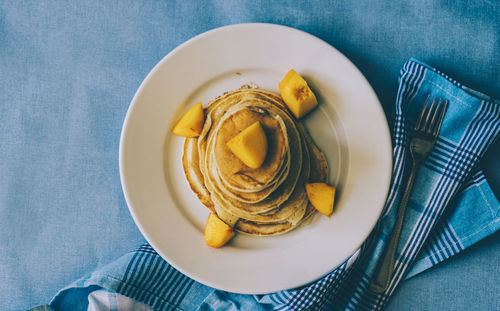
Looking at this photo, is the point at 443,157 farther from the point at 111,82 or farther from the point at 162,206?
the point at 111,82

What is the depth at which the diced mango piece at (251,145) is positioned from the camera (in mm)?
1431

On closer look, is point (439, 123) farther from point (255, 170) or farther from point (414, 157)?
point (255, 170)

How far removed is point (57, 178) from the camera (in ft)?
6.27

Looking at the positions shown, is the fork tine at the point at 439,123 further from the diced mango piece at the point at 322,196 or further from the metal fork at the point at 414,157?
the diced mango piece at the point at 322,196

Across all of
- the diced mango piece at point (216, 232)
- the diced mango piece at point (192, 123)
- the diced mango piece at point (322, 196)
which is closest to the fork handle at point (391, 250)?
the diced mango piece at point (322, 196)

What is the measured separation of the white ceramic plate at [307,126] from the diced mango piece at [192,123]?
7 cm

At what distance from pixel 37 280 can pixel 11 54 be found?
1065 mm

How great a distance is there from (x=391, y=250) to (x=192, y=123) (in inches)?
38.6

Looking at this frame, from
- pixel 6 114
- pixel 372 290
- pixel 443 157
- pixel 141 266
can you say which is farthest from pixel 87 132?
pixel 443 157

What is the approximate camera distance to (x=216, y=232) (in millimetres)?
1682

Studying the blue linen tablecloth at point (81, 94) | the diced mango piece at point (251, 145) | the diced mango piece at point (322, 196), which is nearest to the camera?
the diced mango piece at point (251, 145)

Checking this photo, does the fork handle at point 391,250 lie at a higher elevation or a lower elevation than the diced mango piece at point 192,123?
lower

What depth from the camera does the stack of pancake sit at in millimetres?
1515

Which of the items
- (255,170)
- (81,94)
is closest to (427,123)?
(255,170)
